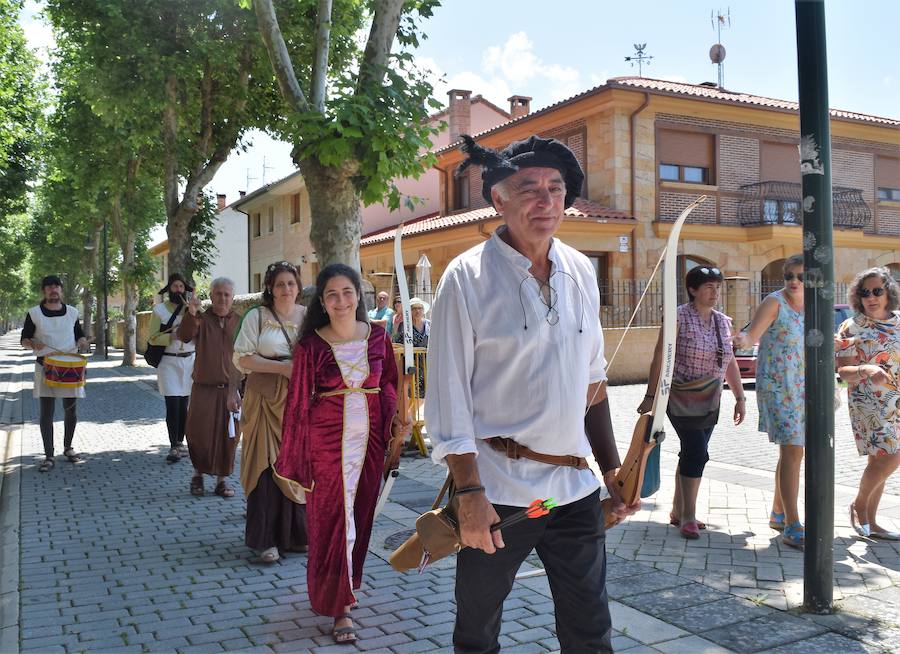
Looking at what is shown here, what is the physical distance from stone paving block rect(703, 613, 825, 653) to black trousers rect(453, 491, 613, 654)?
1415mm

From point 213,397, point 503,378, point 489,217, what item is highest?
point 489,217

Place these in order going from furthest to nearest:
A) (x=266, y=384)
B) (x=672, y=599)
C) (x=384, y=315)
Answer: (x=384, y=315)
(x=266, y=384)
(x=672, y=599)

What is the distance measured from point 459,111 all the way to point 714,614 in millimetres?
28974

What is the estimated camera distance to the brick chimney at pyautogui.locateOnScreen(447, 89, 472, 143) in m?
31.1

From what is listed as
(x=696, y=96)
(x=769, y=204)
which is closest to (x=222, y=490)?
(x=696, y=96)

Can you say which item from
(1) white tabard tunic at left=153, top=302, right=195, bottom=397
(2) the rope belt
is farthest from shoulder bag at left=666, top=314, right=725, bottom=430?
(1) white tabard tunic at left=153, top=302, right=195, bottom=397

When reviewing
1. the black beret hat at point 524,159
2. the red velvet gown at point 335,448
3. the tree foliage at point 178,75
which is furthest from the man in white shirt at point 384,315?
the black beret hat at point 524,159

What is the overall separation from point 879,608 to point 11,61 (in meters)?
19.1

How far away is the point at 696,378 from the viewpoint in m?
5.65

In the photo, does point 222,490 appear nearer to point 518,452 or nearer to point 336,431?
point 336,431

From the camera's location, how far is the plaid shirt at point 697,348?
5656 millimetres

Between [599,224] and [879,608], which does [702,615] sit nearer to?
[879,608]

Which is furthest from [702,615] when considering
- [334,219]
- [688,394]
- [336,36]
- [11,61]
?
[11,61]

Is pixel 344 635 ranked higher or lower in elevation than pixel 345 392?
lower
